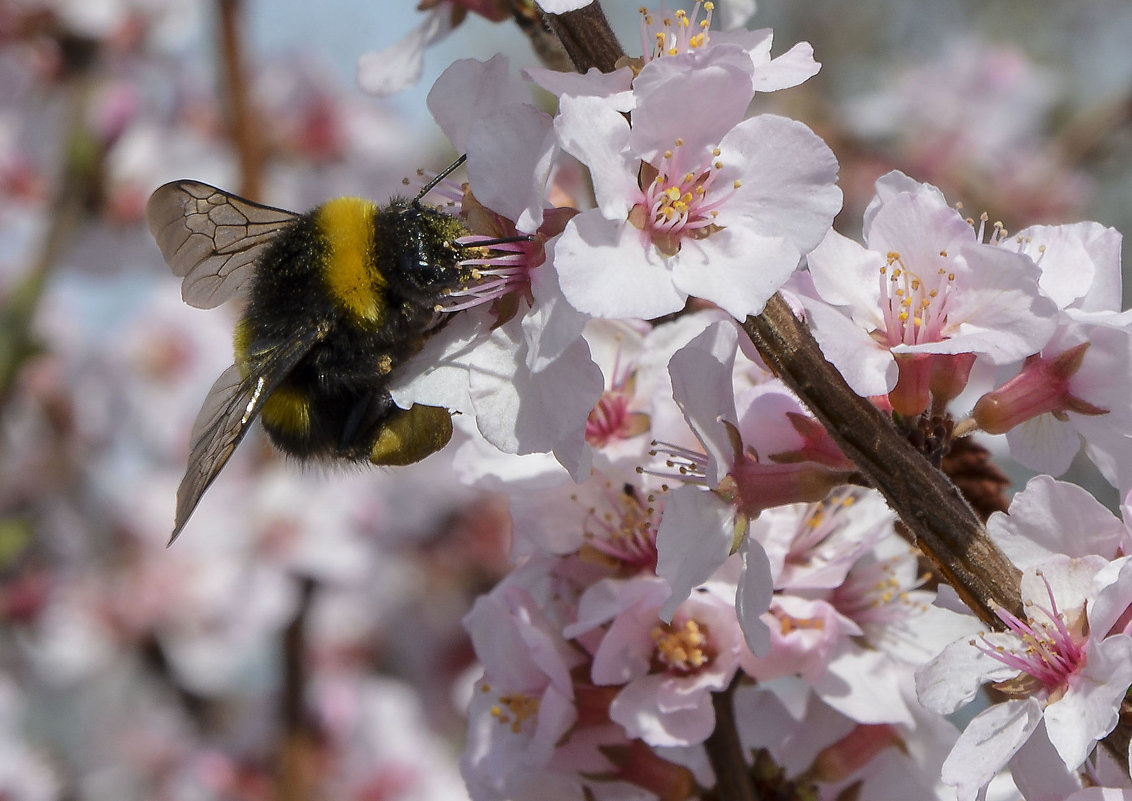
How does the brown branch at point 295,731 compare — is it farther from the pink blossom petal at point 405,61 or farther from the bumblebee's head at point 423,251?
the bumblebee's head at point 423,251

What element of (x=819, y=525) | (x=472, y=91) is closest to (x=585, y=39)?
(x=472, y=91)

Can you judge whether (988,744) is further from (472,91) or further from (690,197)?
(472,91)

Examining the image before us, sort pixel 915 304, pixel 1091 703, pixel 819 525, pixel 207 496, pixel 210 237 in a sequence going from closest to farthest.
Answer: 1. pixel 1091 703
2. pixel 915 304
3. pixel 819 525
4. pixel 210 237
5. pixel 207 496

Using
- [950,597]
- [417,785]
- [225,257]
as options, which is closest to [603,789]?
[950,597]

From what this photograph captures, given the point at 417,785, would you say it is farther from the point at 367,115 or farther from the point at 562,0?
the point at 562,0

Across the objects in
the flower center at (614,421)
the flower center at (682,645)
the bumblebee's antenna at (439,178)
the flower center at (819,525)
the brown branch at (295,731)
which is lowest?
the brown branch at (295,731)

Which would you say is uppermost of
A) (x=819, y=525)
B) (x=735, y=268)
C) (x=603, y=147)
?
(x=603, y=147)

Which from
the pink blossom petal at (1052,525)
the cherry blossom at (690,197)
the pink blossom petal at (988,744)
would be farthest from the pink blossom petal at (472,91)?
the pink blossom petal at (988,744)
